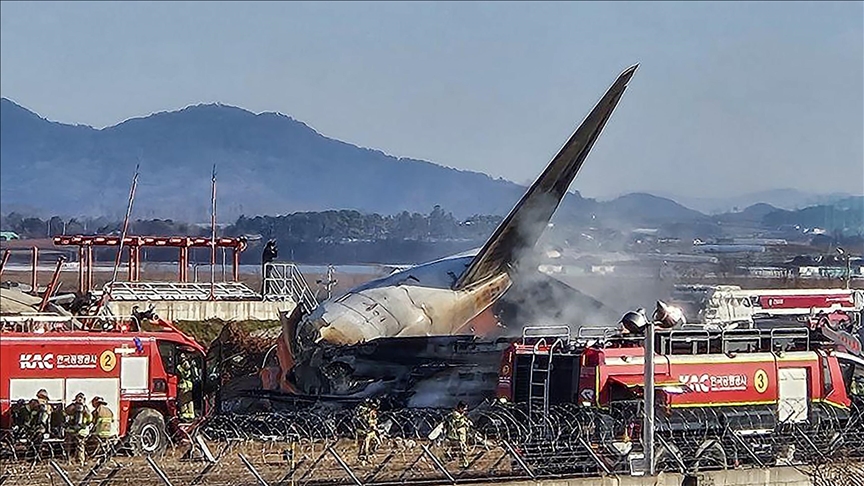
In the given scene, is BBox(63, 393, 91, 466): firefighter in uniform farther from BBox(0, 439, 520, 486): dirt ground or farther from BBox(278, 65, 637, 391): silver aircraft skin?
BBox(278, 65, 637, 391): silver aircraft skin

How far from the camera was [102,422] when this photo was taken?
87.6 ft

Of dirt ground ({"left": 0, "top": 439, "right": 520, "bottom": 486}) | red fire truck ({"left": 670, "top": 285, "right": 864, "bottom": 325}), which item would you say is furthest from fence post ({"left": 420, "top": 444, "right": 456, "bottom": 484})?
red fire truck ({"left": 670, "top": 285, "right": 864, "bottom": 325})

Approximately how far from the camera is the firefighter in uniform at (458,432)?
85.2 feet

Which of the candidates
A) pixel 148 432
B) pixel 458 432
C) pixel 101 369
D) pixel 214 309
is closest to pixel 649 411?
pixel 458 432

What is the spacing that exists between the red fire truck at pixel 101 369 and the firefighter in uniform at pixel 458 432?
230 inches

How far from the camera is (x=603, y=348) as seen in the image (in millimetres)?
28828

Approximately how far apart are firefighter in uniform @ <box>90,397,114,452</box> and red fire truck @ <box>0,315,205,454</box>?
36 cm

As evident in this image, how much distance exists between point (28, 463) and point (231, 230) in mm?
168567

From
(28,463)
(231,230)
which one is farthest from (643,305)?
(231,230)

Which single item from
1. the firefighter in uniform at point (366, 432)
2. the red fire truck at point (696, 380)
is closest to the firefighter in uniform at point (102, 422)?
the firefighter in uniform at point (366, 432)

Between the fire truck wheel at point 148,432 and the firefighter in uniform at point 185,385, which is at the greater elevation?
the firefighter in uniform at point 185,385

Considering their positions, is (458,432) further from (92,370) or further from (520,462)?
(92,370)

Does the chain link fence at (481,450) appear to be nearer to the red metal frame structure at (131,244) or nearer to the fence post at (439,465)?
the fence post at (439,465)

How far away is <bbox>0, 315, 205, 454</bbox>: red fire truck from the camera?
26594 mm
